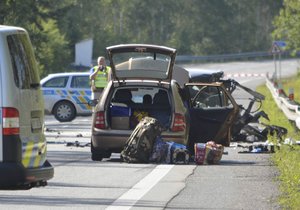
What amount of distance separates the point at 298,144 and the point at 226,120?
1318 millimetres

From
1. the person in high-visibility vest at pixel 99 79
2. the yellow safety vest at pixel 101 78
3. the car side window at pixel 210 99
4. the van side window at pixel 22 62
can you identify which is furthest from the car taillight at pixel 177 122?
the yellow safety vest at pixel 101 78

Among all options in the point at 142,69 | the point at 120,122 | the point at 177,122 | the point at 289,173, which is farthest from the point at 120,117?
the point at 289,173

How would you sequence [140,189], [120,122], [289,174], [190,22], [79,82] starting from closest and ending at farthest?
[140,189] < [289,174] < [120,122] < [79,82] < [190,22]

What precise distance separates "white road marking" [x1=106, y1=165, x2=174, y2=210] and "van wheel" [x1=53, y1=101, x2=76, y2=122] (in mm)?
15046

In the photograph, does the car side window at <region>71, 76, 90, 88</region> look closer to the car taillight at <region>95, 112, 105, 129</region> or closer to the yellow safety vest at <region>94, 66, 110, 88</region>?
the yellow safety vest at <region>94, 66, 110, 88</region>

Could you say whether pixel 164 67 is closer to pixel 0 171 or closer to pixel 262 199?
pixel 262 199

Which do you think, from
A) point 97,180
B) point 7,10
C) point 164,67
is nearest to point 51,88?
point 7,10

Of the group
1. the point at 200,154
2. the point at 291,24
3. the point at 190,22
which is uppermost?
the point at 200,154

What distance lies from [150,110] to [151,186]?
4.73 m

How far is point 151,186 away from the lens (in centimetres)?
1401

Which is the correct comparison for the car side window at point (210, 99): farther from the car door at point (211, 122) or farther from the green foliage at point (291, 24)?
the green foliage at point (291, 24)

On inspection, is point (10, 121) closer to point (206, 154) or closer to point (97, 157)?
point (206, 154)

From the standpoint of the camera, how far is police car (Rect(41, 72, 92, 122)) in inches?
1250

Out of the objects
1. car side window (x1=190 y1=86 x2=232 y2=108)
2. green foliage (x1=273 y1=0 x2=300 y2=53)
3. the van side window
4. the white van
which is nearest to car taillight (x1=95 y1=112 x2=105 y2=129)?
car side window (x1=190 y1=86 x2=232 y2=108)
